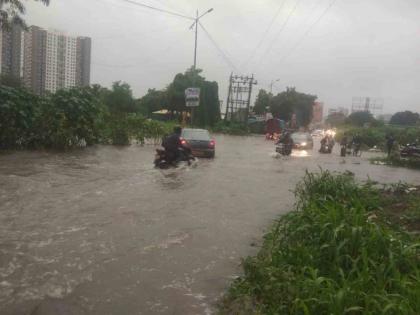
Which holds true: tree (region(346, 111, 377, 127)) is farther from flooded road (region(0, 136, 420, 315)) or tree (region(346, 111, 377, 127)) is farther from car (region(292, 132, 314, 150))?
flooded road (region(0, 136, 420, 315))

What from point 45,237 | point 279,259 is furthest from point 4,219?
point 279,259

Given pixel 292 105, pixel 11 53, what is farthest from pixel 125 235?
pixel 292 105

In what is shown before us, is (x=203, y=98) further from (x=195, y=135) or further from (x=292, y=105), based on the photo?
(x=195, y=135)

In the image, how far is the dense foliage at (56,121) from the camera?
49.4ft

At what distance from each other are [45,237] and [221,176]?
764 centimetres

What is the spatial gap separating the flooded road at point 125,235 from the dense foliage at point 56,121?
2.86 metres

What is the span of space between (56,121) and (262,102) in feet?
202

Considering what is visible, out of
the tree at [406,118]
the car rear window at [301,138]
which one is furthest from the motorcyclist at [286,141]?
the tree at [406,118]

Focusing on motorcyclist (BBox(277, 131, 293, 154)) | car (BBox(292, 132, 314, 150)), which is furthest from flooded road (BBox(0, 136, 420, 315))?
car (BBox(292, 132, 314, 150))

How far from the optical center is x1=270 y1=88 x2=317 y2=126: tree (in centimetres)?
7212

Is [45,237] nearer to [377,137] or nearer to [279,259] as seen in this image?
[279,259]

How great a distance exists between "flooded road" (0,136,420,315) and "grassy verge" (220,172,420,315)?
458mm

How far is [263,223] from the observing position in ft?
25.2

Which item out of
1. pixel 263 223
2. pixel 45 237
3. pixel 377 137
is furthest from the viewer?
pixel 377 137
